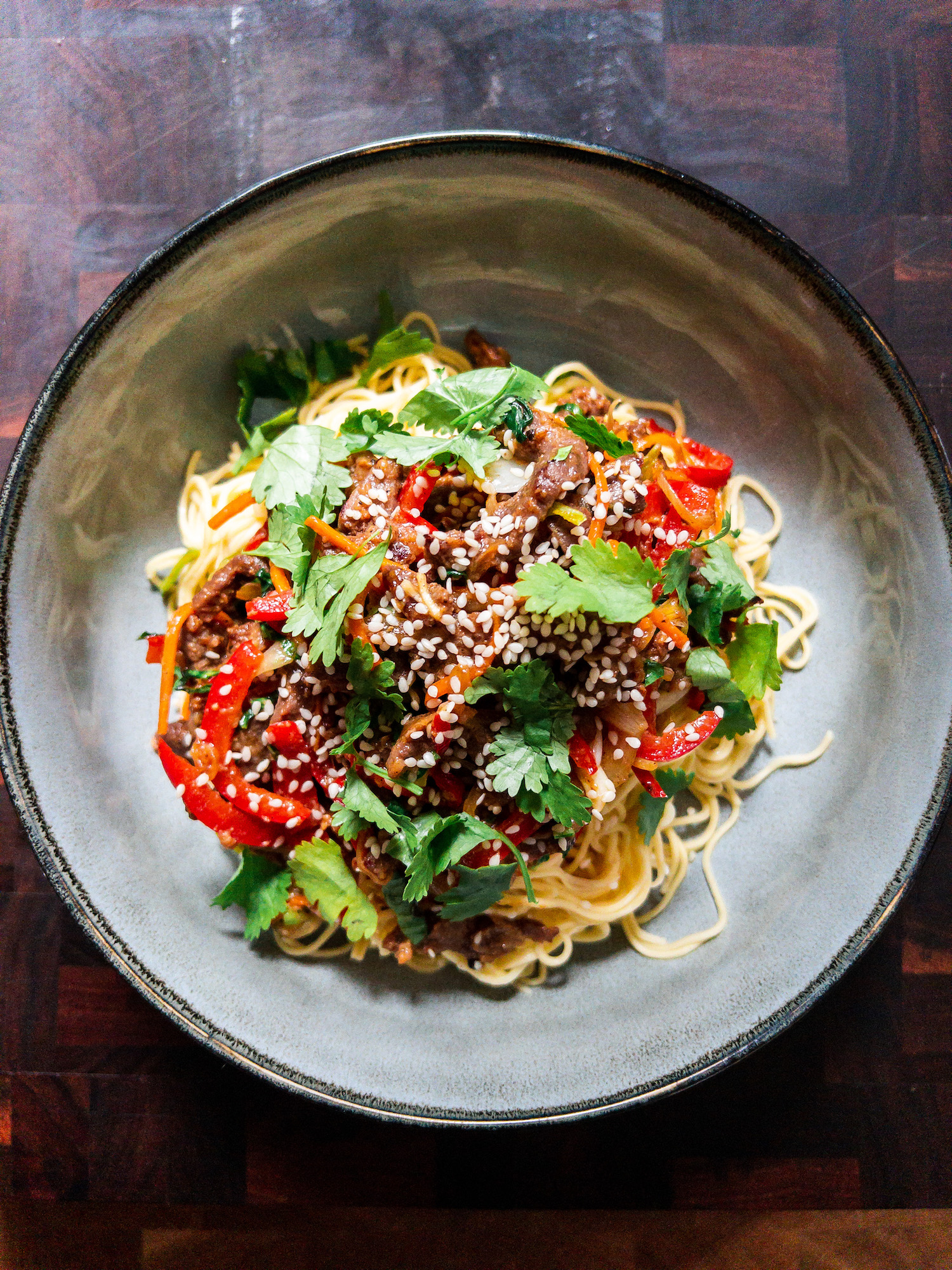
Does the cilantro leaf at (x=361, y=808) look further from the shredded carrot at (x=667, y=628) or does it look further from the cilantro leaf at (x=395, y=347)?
the cilantro leaf at (x=395, y=347)

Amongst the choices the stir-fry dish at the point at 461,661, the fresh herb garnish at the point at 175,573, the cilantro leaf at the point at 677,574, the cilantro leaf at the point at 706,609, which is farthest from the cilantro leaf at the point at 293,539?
the cilantro leaf at the point at 706,609

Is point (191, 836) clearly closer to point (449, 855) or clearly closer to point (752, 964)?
point (449, 855)

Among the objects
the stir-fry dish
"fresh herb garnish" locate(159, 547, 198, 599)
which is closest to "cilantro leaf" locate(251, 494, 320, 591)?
the stir-fry dish

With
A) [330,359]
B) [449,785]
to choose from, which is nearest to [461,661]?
[449,785]

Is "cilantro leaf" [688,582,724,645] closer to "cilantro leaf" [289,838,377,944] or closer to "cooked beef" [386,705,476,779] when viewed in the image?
"cooked beef" [386,705,476,779]

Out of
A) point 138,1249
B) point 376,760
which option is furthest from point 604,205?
point 138,1249

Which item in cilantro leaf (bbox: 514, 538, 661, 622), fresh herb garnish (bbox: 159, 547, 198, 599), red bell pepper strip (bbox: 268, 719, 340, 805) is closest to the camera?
cilantro leaf (bbox: 514, 538, 661, 622)
